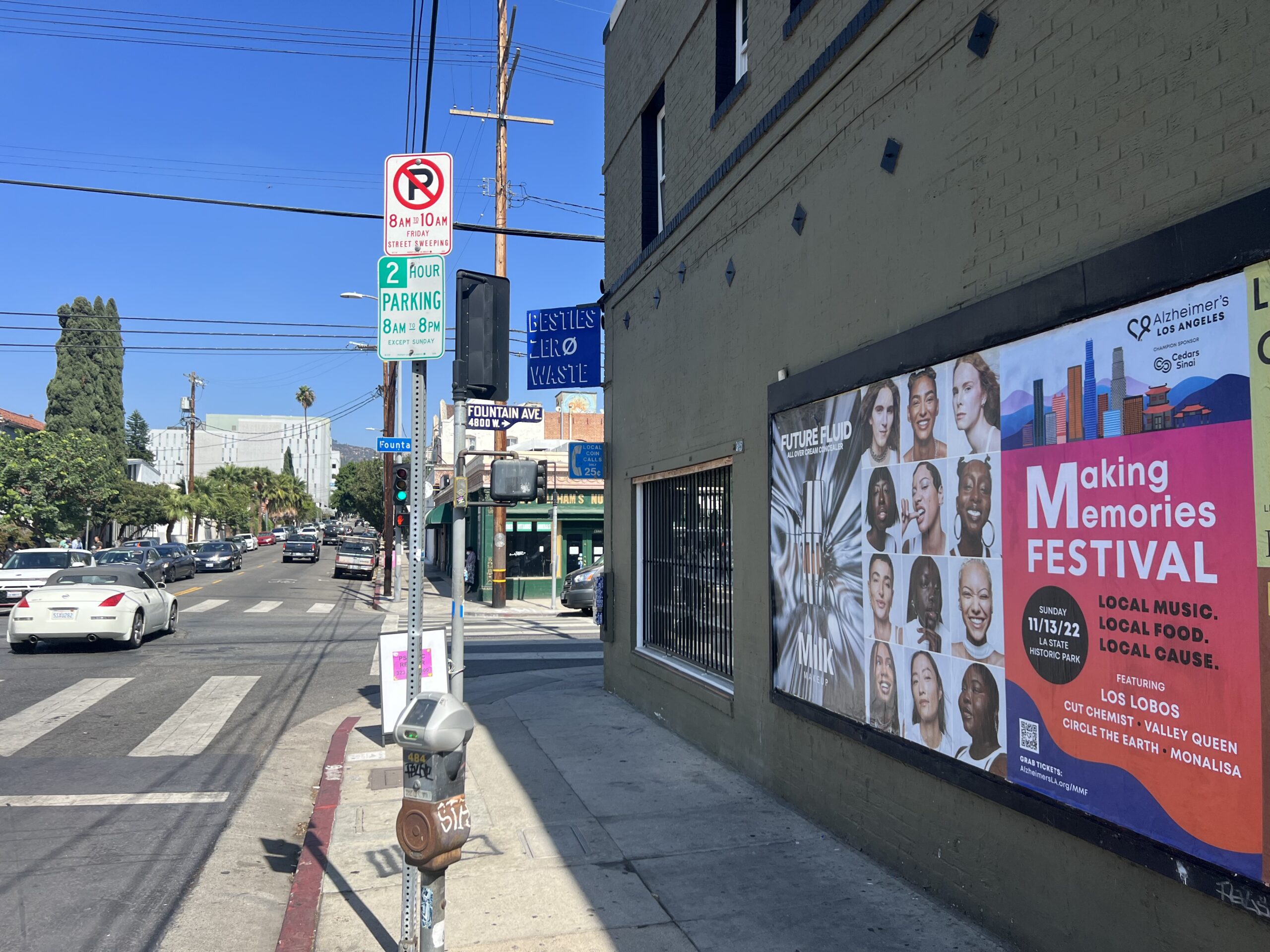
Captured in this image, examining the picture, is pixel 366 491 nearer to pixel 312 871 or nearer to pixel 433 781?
Answer: pixel 312 871

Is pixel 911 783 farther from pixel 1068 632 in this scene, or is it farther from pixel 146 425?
pixel 146 425

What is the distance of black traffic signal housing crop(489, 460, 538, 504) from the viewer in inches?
348

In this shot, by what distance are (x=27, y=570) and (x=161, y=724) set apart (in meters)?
15.3

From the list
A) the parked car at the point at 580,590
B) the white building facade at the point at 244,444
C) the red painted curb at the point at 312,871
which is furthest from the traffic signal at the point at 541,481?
the white building facade at the point at 244,444

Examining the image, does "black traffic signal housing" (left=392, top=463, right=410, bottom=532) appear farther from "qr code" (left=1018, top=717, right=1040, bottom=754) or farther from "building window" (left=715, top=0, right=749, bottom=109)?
"qr code" (left=1018, top=717, right=1040, bottom=754)

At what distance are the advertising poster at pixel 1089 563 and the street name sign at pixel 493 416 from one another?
4.40 m

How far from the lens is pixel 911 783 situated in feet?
17.1

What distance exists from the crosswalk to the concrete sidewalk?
82.9 inches

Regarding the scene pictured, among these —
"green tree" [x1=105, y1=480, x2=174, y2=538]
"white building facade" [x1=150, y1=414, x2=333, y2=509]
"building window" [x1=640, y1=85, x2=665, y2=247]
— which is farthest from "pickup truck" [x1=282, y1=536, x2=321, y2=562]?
"white building facade" [x1=150, y1=414, x2=333, y2=509]

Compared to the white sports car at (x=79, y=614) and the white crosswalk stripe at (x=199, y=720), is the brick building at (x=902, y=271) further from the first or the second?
the white sports car at (x=79, y=614)

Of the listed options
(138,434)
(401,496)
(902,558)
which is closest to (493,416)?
(902,558)

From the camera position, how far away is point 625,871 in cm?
552

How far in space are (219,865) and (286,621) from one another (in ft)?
53.8

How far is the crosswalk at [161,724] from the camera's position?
355 inches
